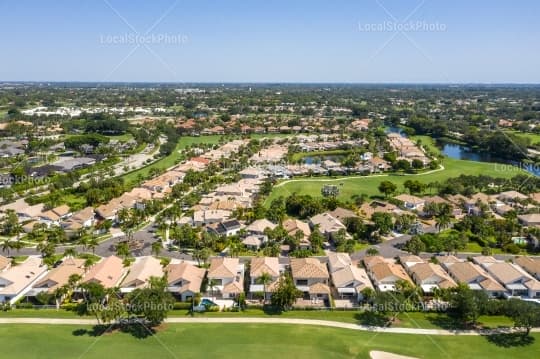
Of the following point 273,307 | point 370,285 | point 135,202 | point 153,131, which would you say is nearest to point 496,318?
point 370,285

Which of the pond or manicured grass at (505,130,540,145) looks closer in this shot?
the pond

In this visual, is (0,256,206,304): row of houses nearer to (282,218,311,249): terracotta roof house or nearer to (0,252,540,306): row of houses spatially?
(0,252,540,306): row of houses

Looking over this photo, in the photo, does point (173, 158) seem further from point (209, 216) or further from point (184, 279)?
point (184, 279)

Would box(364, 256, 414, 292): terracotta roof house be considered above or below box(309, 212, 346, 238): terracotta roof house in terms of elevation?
below

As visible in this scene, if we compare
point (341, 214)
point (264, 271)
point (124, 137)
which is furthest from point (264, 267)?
point (124, 137)

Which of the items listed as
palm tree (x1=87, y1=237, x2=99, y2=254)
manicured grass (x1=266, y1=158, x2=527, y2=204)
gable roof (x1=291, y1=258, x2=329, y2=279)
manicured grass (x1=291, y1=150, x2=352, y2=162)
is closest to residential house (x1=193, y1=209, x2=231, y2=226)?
manicured grass (x1=266, y1=158, x2=527, y2=204)

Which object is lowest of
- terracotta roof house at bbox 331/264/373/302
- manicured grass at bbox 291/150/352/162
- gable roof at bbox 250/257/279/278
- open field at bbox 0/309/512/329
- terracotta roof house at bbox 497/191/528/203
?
open field at bbox 0/309/512/329

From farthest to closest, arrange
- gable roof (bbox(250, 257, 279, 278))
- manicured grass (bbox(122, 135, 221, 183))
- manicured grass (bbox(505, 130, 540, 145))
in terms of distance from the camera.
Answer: manicured grass (bbox(505, 130, 540, 145)), manicured grass (bbox(122, 135, 221, 183)), gable roof (bbox(250, 257, 279, 278))
